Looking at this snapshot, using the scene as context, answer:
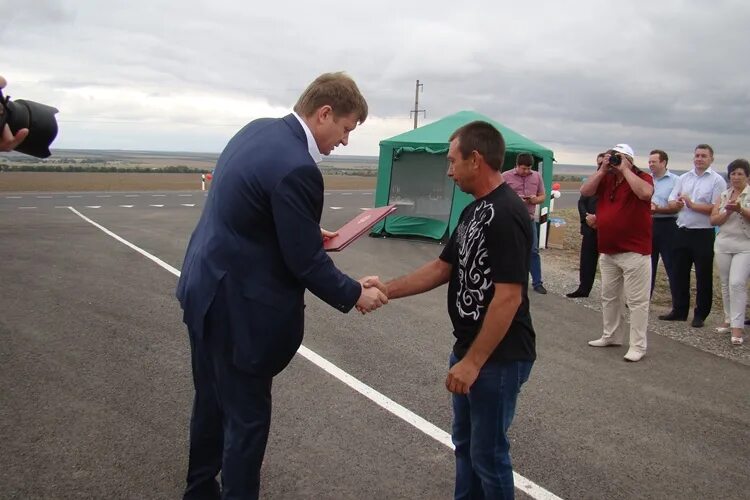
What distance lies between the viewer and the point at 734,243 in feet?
21.5

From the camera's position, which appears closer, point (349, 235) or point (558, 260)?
point (349, 235)

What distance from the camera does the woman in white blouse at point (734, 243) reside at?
6.36m

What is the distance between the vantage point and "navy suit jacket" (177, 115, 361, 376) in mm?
2406

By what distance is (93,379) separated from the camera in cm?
459

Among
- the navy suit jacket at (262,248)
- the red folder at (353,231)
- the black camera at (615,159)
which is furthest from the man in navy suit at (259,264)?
the black camera at (615,159)

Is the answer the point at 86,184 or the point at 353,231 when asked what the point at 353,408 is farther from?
the point at 86,184

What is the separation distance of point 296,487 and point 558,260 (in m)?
9.63

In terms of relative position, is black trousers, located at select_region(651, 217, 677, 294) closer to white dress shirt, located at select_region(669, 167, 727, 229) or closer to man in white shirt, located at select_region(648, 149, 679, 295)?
man in white shirt, located at select_region(648, 149, 679, 295)

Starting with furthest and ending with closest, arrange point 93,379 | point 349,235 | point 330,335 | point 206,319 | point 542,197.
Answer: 1. point 542,197
2. point 330,335
3. point 93,379
4. point 349,235
5. point 206,319

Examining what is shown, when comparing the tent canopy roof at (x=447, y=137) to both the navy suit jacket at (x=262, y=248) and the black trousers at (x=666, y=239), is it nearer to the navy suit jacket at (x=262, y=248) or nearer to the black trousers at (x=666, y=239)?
the black trousers at (x=666, y=239)

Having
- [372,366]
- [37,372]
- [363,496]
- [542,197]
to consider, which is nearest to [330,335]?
[372,366]

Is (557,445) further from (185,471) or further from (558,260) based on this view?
(558,260)

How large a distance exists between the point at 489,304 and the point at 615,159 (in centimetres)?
353

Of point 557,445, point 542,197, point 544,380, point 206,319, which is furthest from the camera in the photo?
point 542,197
